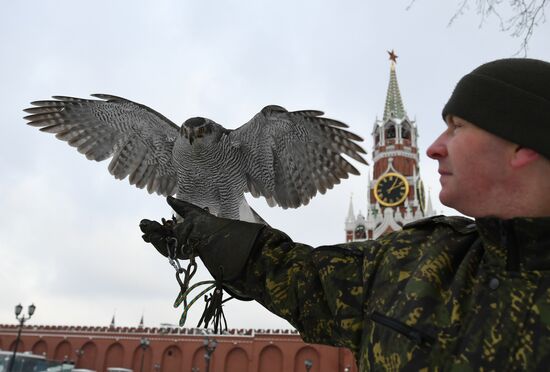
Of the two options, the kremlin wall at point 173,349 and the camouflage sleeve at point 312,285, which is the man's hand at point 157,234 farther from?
the kremlin wall at point 173,349

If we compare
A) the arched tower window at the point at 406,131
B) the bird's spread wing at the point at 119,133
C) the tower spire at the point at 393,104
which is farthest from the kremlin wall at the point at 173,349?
the tower spire at the point at 393,104

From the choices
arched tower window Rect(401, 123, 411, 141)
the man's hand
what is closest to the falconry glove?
the man's hand

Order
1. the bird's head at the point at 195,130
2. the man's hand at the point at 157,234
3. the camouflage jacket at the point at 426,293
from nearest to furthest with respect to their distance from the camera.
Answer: the camouflage jacket at the point at 426,293, the man's hand at the point at 157,234, the bird's head at the point at 195,130

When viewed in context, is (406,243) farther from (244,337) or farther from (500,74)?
(244,337)

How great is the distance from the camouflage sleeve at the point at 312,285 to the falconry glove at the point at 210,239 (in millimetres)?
49

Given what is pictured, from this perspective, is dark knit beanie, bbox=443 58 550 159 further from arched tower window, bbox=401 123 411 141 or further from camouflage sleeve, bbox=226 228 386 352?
arched tower window, bbox=401 123 411 141

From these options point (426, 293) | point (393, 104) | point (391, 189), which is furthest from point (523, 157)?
point (393, 104)

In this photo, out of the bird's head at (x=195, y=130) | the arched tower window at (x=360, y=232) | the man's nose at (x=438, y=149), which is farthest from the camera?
the arched tower window at (x=360, y=232)

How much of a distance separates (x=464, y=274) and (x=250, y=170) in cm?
185

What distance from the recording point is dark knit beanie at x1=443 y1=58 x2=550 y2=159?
1.25 m

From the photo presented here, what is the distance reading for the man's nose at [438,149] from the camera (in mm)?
1450

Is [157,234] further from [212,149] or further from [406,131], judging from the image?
[406,131]

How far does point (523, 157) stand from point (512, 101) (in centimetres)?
16

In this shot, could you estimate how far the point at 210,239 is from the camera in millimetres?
1795
